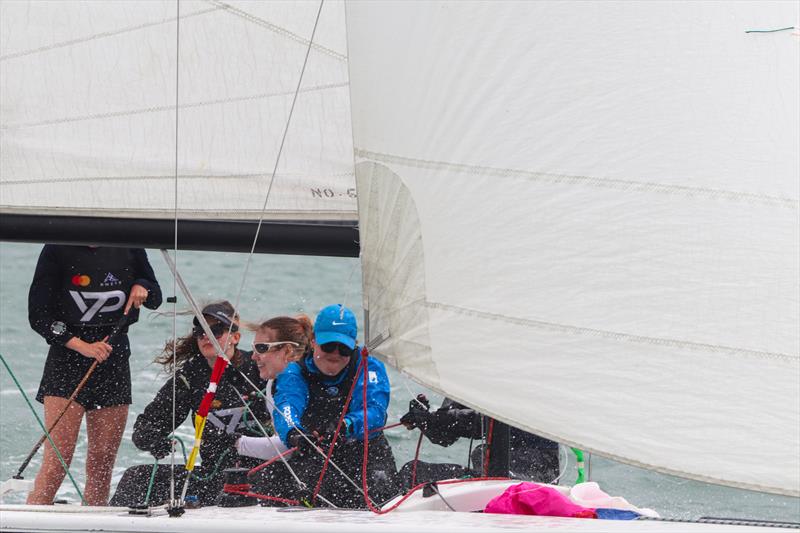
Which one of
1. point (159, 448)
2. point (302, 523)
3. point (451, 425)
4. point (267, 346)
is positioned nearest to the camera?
point (302, 523)

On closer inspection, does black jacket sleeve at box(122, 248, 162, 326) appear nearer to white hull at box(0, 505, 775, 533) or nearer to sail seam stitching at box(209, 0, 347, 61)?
sail seam stitching at box(209, 0, 347, 61)

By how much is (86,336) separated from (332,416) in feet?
3.00

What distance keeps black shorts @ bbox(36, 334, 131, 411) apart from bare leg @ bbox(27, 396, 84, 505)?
0.10 ft

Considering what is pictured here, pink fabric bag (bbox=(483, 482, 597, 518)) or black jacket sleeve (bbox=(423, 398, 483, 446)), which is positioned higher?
black jacket sleeve (bbox=(423, 398, 483, 446))

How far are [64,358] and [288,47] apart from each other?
4.08 feet

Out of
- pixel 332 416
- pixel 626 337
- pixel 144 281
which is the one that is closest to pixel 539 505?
pixel 626 337

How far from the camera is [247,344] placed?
8.20m

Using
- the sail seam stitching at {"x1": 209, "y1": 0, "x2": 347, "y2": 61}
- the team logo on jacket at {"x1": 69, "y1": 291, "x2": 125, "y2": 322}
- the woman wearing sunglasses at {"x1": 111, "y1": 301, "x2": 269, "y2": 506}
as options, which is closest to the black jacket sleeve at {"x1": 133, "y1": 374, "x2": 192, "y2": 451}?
the woman wearing sunglasses at {"x1": 111, "y1": 301, "x2": 269, "y2": 506}

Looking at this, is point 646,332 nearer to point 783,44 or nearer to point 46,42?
point 783,44

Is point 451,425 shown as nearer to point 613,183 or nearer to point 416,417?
point 416,417

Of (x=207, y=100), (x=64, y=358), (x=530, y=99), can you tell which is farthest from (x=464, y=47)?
(x=64, y=358)

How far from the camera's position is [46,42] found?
10.7 feet

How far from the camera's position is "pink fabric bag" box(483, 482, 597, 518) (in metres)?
2.68

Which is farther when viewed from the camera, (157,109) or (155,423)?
(155,423)
